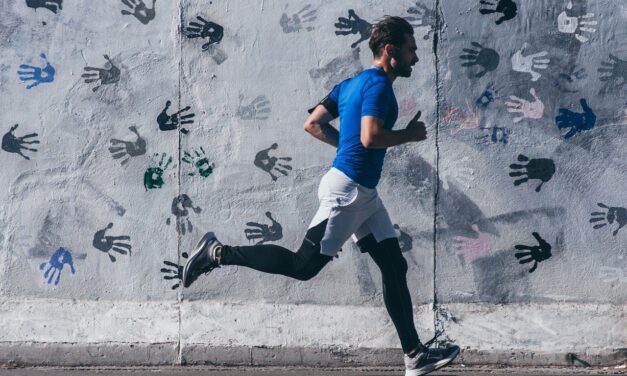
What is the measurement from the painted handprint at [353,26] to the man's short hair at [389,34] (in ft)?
2.54

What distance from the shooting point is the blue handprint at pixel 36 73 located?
6754mm

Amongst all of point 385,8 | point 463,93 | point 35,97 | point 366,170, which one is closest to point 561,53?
point 463,93

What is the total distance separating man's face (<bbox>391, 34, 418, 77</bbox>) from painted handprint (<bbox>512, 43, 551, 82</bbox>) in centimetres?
102

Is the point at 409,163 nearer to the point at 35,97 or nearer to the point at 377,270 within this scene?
the point at 377,270

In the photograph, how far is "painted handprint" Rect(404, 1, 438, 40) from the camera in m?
6.66

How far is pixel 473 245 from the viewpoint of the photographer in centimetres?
675

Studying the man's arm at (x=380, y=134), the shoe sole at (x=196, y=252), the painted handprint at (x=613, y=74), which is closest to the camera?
the man's arm at (x=380, y=134)

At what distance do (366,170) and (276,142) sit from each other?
1.10m

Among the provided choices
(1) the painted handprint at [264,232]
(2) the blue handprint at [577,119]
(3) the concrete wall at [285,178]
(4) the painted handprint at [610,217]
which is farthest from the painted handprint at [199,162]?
(4) the painted handprint at [610,217]

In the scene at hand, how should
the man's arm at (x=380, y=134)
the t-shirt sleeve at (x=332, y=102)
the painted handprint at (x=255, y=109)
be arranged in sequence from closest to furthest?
the man's arm at (x=380, y=134) → the t-shirt sleeve at (x=332, y=102) → the painted handprint at (x=255, y=109)

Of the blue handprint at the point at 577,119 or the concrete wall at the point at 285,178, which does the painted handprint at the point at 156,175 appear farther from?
the blue handprint at the point at 577,119

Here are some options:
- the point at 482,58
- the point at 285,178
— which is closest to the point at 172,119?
the point at 285,178

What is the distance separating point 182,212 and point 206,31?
43.4 inches

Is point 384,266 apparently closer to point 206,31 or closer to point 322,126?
point 322,126
